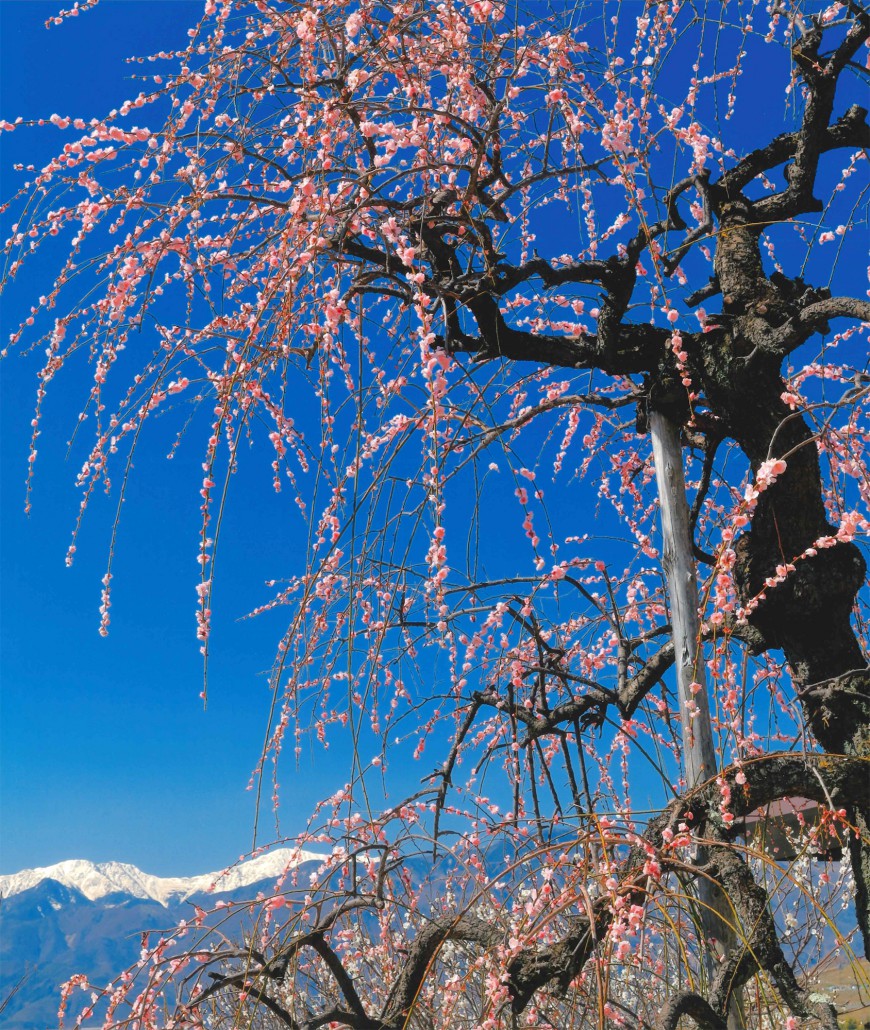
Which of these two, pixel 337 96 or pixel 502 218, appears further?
pixel 502 218

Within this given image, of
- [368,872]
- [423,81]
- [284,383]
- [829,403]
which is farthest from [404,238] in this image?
[368,872]

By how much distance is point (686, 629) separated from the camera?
125 inches

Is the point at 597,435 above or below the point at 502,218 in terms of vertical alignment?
below

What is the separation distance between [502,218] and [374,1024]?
2866 mm

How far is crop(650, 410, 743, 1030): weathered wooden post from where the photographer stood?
2.85 meters

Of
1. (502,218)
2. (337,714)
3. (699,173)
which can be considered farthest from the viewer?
(337,714)

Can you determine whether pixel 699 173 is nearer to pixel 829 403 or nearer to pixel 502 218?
pixel 502 218

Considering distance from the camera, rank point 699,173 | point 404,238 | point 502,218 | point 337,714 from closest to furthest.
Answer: point 404,238, point 502,218, point 699,173, point 337,714

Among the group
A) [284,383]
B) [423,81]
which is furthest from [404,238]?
[284,383]

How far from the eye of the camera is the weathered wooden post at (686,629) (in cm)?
285

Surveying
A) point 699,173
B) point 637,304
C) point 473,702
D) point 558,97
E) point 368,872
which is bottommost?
point 368,872

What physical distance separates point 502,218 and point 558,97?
68 centimetres

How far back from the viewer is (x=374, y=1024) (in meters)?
2.76

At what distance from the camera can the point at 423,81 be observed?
284 centimetres
